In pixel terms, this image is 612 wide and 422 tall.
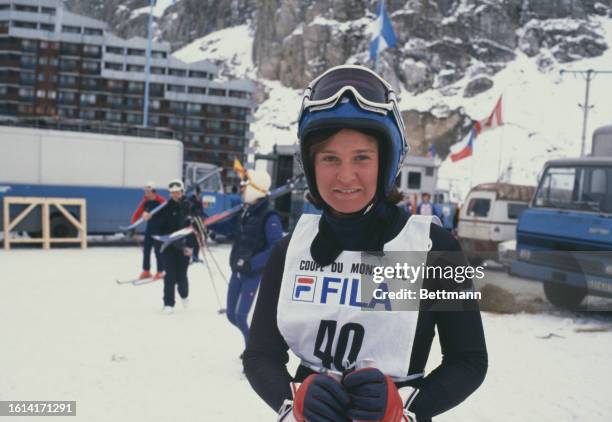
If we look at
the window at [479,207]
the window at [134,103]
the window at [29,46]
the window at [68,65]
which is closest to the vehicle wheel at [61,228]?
the window at [479,207]

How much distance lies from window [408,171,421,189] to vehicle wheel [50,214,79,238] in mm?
12377

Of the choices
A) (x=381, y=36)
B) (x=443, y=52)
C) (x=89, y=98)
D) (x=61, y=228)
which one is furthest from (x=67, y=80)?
(x=443, y=52)

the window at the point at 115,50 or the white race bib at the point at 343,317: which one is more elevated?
the window at the point at 115,50

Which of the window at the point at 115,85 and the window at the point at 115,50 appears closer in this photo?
the window at the point at 115,85

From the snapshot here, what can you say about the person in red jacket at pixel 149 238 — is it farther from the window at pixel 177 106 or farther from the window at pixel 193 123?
the window at pixel 177 106

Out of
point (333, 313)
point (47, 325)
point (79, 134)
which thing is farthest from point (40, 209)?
point (333, 313)

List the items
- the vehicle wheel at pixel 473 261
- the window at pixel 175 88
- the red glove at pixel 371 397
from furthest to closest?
the window at pixel 175 88, the vehicle wheel at pixel 473 261, the red glove at pixel 371 397

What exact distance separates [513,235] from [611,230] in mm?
7216

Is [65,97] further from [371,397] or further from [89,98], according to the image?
[371,397]

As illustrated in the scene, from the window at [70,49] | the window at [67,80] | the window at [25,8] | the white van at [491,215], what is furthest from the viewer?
the window at [25,8]

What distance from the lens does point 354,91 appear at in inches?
62.1

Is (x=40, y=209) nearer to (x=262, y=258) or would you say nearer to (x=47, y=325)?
(x=47, y=325)

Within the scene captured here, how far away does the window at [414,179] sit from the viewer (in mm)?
21688

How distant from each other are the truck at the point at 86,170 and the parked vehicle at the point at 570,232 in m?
11.7
